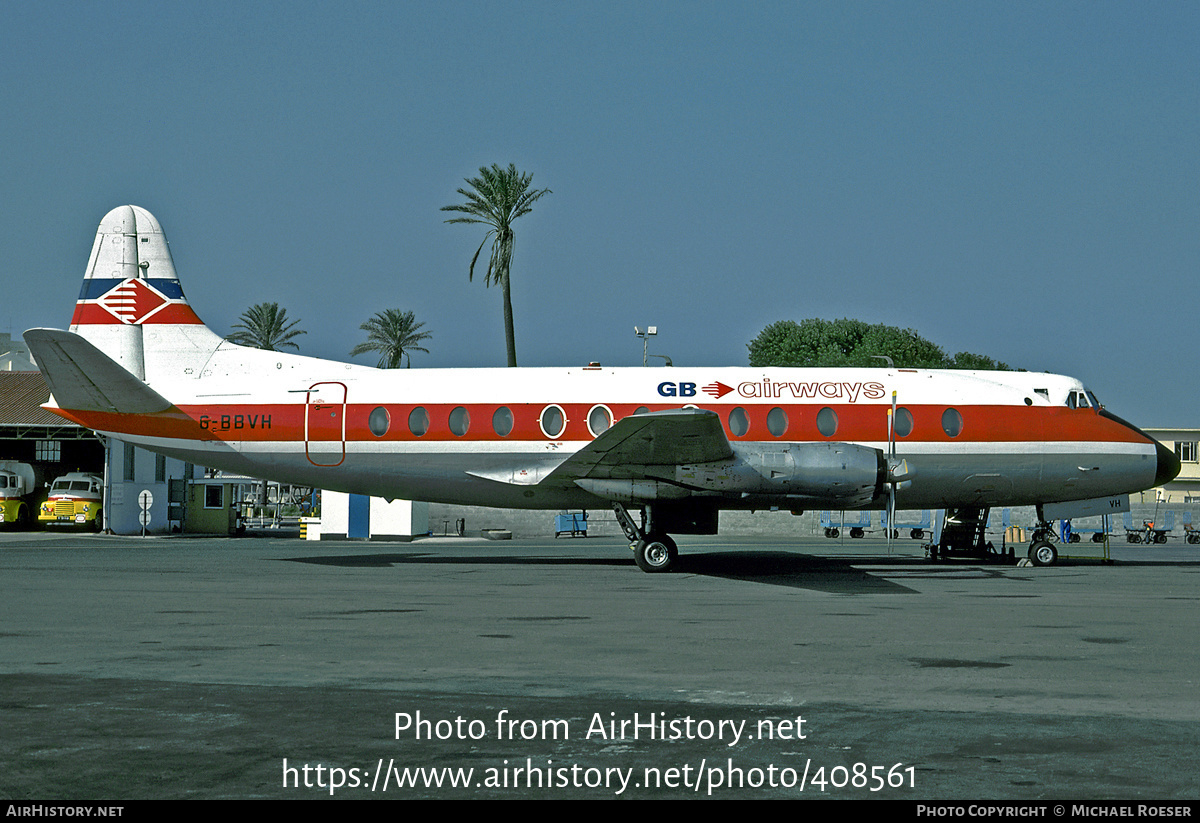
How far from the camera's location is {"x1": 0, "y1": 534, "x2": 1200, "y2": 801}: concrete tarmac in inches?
250

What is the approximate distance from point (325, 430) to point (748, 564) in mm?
9822

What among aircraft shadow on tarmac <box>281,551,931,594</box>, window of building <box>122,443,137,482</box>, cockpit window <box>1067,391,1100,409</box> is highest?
cockpit window <box>1067,391,1100,409</box>

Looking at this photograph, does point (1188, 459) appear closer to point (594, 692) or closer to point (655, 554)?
point (655, 554)

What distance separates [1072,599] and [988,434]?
680cm

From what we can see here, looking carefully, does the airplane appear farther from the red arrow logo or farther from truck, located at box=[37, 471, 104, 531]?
truck, located at box=[37, 471, 104, 531]

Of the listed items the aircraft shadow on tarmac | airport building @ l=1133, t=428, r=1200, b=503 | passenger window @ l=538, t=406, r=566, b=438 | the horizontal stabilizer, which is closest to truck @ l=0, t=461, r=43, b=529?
the aircraft shadow on tarmac

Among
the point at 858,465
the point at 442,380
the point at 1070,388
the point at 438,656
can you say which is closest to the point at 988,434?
the point at 1070,388

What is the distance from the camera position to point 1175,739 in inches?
291

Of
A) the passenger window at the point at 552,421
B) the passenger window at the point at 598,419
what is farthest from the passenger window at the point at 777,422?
the passenger window at the point at 552,421

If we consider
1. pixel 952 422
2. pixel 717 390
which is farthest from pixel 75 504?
pixel 952 422

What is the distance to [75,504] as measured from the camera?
44062 millimetres

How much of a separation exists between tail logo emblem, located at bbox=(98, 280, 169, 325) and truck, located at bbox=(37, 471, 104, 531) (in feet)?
75.5

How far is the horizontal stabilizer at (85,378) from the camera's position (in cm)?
2083

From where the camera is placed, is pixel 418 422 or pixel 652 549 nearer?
pixel 652 549
